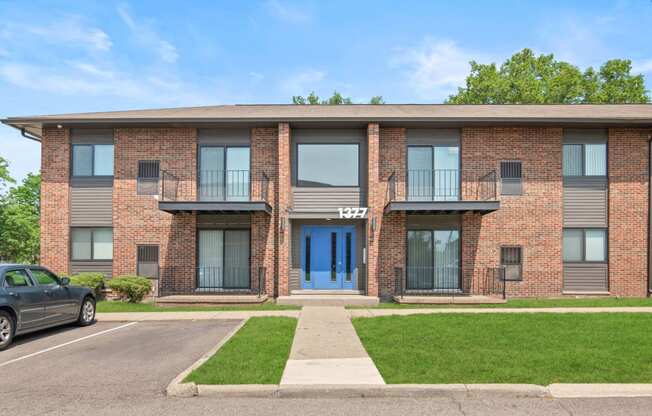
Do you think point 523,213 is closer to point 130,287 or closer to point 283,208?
point 283,208

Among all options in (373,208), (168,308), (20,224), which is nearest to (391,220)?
(373,208)

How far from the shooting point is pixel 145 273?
16.6 m

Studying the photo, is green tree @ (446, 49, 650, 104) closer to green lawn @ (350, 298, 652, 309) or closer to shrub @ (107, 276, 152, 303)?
green lawn @ (350, 298, 652, 309)

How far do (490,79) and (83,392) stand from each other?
3667 centimetres

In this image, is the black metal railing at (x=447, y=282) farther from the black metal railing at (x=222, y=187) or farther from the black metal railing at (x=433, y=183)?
the black metal railing at (x=222, y=187)

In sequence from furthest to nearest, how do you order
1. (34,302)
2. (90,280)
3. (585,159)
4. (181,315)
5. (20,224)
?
(20,224) < (585,159) < (90,280) < (181,315) < (34,302)

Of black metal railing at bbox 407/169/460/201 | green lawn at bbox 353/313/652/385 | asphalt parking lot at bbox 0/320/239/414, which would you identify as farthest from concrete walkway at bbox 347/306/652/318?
black metal railing at bbox 407/169/460/201

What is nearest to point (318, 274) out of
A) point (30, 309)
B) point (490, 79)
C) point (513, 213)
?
point (513, 213)

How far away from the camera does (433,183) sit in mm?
16812

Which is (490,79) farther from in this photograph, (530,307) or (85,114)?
(85,114)

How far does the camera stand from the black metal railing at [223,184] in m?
17.0

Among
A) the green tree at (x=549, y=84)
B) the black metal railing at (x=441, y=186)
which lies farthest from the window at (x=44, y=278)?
the green tree at (x=549, y=84)

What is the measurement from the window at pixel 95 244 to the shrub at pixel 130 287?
1685 mm

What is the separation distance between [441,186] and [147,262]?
1062cm
